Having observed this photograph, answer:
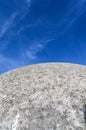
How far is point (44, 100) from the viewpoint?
336 inches

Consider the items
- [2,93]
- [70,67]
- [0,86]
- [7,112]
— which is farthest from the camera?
[70,67]

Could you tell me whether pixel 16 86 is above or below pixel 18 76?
below

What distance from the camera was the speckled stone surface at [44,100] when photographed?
7844 mm

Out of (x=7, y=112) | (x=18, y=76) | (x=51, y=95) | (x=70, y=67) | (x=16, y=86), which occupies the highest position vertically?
(x=70, y=67)

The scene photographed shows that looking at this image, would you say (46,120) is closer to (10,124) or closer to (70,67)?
(10,124)

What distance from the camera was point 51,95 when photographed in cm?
875

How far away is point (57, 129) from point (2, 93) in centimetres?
290

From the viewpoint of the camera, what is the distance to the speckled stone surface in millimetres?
7844

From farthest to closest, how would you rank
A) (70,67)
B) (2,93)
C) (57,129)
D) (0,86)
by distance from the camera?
(70,67) → (0,86) → (2,93) → (57,129)

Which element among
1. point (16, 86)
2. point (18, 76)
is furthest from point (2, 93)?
point (18, 76)

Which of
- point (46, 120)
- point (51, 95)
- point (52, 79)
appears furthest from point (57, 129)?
point (52, 79)

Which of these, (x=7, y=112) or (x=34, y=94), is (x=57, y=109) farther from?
(x=7, y=112)

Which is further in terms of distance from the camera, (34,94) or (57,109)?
(34,94)

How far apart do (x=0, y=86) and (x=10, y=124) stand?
2.58 m
